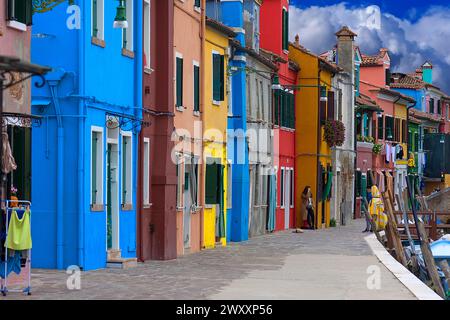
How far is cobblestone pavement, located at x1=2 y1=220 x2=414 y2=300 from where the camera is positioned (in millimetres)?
18000

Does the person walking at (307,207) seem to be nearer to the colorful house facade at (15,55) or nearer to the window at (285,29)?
the window at (285,29)

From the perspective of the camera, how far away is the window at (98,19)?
2306 cm

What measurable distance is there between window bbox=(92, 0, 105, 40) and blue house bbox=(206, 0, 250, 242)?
48.8 ft

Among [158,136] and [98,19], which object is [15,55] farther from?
[158,136]

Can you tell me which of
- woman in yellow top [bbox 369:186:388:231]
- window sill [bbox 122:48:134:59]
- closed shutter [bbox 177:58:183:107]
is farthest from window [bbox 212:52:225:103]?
woman in yellow top [bbox 369:186:388:231]

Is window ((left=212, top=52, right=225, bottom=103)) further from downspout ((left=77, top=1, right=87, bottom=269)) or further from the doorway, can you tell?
downspout ((left=77, top=1, right=87, bottom=269))

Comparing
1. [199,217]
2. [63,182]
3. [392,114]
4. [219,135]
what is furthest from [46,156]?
[392,114]

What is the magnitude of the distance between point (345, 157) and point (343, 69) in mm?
4784

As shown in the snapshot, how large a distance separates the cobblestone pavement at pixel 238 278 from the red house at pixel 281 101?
15.0 metres

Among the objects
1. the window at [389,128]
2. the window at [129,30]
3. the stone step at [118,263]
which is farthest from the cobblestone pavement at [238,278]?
the window at [389,128]

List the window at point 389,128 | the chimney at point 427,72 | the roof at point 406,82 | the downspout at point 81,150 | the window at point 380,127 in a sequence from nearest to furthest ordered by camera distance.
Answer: the downspout at point 81,150 < the window at point 380,127 < the window at point 389,128 < the roof at point 406,82 < the chimney at point 427,72

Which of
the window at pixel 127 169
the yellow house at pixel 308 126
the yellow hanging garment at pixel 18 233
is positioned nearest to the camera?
the yellow hanging garment at pixel 18 233

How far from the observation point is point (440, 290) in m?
28.1

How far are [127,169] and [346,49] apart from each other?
38578mm
